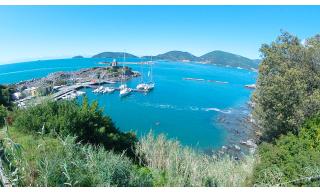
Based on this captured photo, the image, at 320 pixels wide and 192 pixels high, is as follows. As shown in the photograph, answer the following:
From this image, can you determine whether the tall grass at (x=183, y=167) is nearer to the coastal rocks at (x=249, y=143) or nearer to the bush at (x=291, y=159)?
the bush at (x=291, y=159)

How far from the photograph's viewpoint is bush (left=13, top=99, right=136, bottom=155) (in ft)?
21.9

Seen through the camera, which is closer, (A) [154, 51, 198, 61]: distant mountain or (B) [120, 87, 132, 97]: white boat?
(B) [120, 87, 132, 97]: white boat

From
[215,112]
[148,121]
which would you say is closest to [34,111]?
[148,121]

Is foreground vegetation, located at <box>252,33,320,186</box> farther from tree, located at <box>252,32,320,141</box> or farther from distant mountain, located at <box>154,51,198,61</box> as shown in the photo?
distant mountain, located at <box>154,51,198,61</box>

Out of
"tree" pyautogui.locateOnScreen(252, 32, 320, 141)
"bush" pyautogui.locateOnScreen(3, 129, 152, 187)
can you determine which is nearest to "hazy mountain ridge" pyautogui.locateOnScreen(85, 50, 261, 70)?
"tree" pyautogui.locateOnScreen(252, 32, 320, 141)

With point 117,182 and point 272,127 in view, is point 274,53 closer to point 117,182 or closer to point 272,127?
point 272,127

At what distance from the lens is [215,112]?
3150cm

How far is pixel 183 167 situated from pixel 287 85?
269 inches

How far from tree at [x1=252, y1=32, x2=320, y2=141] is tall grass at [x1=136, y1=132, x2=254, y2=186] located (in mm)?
3167

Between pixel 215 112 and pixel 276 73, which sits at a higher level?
pixel 276 73

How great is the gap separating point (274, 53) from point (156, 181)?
28.3 feet

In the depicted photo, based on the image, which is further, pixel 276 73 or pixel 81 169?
pixel 276 73

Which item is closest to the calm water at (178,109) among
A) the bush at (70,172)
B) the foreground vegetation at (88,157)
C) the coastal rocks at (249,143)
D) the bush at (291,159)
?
the coastal rocks at (249,143)

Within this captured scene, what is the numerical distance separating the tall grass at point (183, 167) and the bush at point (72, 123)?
0.74 meters
